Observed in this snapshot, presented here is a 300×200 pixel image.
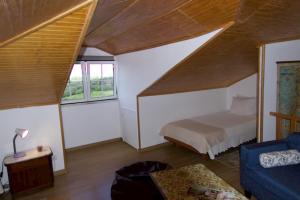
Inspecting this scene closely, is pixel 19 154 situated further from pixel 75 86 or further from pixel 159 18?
pixel 159 18

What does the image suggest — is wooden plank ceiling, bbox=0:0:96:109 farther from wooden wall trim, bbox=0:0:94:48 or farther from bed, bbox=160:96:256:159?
bed, bbox=160:96:256:159

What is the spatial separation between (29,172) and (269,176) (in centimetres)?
273

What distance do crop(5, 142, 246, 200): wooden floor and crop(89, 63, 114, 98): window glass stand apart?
3.53ft

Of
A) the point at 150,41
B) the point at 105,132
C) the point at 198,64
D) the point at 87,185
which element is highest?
the point at 150,41

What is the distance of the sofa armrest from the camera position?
2.35 meters

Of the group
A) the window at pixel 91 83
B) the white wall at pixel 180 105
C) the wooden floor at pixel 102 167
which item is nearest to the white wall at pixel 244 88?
the white wall at pixel 180 105

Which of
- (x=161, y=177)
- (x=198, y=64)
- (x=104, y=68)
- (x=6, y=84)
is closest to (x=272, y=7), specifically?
(x=198, y=64)

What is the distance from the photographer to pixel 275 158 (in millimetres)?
2230

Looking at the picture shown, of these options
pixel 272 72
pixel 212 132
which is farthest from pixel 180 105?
pixel 272 72

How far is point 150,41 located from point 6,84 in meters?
1.85

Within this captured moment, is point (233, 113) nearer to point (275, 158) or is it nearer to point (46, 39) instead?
point (275, 158)

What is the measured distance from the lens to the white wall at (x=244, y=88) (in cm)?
461

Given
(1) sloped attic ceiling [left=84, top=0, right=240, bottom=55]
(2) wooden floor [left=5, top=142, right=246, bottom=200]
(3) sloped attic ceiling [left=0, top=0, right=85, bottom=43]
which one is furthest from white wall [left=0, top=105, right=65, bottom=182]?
(3) sloped attic ceiling [left=0, top=0, right=85, bottom=43]

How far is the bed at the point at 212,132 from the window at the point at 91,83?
1.46 metres
